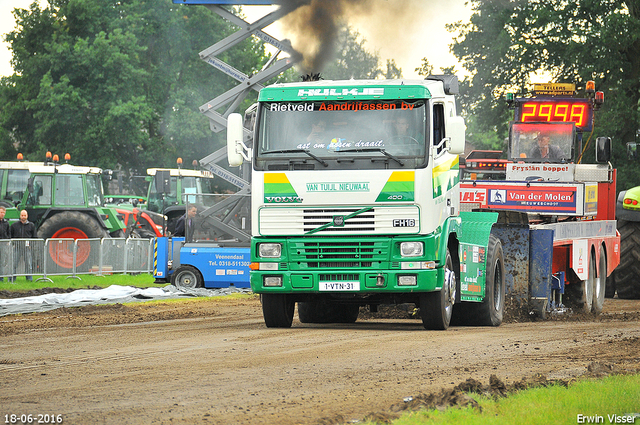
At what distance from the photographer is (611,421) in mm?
6328

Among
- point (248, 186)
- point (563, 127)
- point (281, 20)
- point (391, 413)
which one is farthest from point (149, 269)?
point (391, 413)

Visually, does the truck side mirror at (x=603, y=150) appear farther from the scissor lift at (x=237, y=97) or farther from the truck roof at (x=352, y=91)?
the truck roof at (x=352, y=91)

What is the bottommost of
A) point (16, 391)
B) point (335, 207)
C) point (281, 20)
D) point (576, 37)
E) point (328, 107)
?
point (16, 391)

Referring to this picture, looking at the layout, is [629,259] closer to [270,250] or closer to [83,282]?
[270,250]

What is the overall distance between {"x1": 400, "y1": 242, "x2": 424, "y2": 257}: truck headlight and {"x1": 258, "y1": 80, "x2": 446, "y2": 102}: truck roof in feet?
6.05

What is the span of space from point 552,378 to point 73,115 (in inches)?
1541

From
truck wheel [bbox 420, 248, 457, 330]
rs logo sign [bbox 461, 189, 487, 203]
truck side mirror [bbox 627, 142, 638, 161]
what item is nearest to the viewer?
truck wheel [bbox 420, 248, 457, 330]

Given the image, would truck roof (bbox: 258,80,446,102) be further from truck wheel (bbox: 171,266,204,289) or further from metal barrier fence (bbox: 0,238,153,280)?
metal barrier fence (bbox: 0,238,153,280)

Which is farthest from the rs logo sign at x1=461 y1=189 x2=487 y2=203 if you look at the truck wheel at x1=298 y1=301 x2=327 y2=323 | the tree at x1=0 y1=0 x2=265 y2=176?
the tree at x1=0 y1=0 x2=265 y2=176

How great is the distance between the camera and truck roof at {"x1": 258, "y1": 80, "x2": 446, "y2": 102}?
11641 millimetres

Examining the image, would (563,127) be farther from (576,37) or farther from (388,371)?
(576,37)

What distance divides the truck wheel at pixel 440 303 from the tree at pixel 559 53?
23869mm

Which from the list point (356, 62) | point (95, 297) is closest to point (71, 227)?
point (95, 297)

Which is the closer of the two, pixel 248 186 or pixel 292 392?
pixel 292 392
